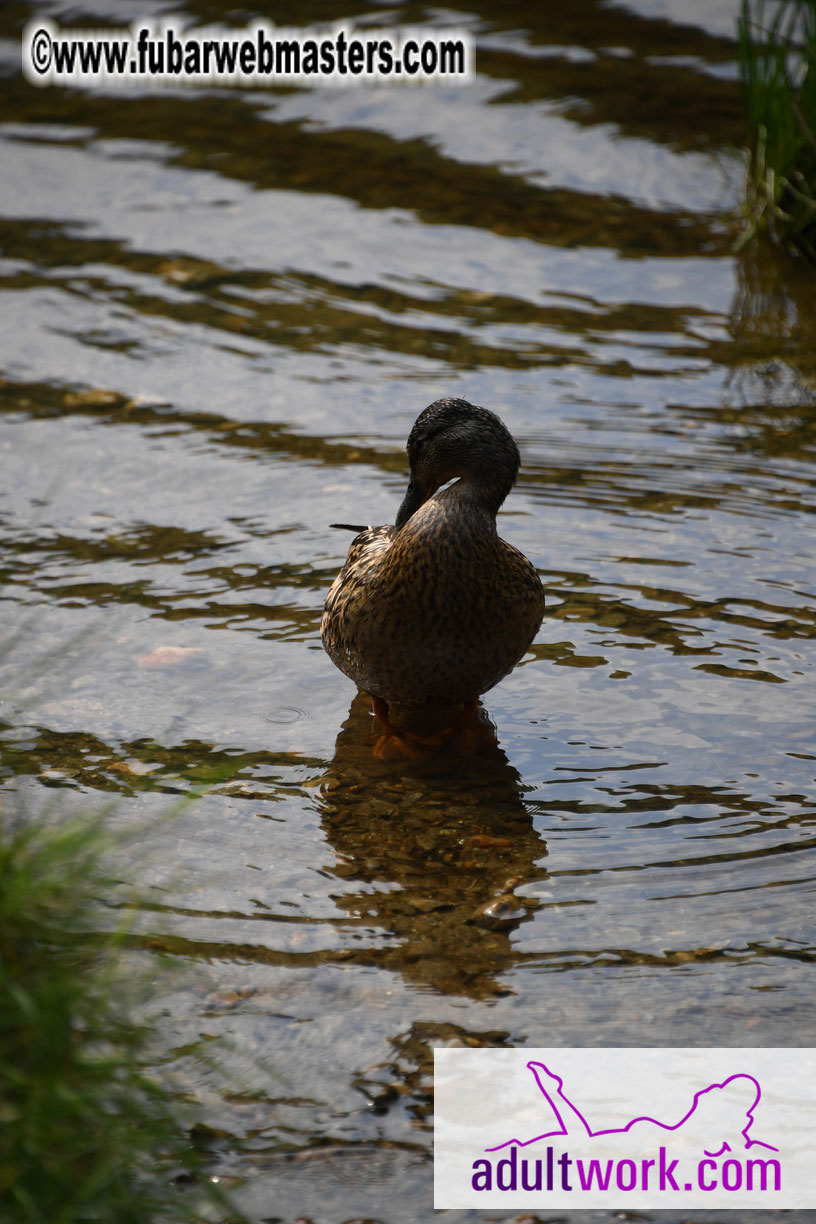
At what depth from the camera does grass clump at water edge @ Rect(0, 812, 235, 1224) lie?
260cm

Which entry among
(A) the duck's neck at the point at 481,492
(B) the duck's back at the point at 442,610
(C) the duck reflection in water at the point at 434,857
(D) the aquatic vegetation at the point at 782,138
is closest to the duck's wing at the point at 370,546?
(B) the duck's back at the point at 442,610

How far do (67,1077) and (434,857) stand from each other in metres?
1.82

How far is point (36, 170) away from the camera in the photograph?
35.3ft

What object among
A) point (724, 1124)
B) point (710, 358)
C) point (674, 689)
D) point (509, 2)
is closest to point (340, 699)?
point (674, 689)

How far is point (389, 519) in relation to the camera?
21.3 ft

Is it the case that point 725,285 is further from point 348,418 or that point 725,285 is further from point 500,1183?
point 500,1183

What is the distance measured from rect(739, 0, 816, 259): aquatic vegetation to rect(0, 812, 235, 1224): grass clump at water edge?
7.57m

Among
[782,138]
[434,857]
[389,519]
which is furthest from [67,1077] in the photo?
[782,138]

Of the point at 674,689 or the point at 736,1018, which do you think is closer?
the point at 736,1018

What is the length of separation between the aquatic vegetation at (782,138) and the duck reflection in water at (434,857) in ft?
18.6

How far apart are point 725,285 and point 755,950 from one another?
6.05 m

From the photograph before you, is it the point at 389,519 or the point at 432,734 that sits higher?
the point at 389,519

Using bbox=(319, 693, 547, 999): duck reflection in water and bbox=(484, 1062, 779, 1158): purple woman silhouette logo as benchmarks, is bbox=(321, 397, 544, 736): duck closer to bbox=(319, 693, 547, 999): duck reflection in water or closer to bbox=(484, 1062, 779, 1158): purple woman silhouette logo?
bbox=(319, 693, 547, 999): duck reflection in water

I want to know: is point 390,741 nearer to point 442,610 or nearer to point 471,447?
point 442,610
